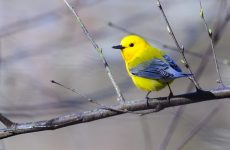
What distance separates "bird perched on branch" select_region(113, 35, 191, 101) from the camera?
3570mm

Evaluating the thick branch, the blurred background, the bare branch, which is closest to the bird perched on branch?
the thick branch

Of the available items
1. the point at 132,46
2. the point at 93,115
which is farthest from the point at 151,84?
the point at 93,115

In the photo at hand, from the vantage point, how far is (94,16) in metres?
10.3

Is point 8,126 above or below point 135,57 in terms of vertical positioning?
below

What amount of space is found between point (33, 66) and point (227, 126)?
123 inches

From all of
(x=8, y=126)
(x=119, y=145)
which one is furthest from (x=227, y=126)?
(x=8, y=126)

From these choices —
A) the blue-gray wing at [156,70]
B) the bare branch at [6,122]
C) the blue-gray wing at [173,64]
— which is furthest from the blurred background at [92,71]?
the bare branch at [6,122]

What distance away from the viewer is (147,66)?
12.5ft

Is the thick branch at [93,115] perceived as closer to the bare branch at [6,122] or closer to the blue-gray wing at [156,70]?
the bare branch at [6,122]

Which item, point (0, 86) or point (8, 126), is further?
point (0, 86)

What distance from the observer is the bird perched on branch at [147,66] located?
11.7 ft

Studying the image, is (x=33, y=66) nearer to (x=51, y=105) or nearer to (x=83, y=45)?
(x=83, y=45)

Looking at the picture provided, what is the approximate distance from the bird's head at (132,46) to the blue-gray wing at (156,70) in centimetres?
23

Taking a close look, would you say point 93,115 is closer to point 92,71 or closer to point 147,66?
point 147,66
